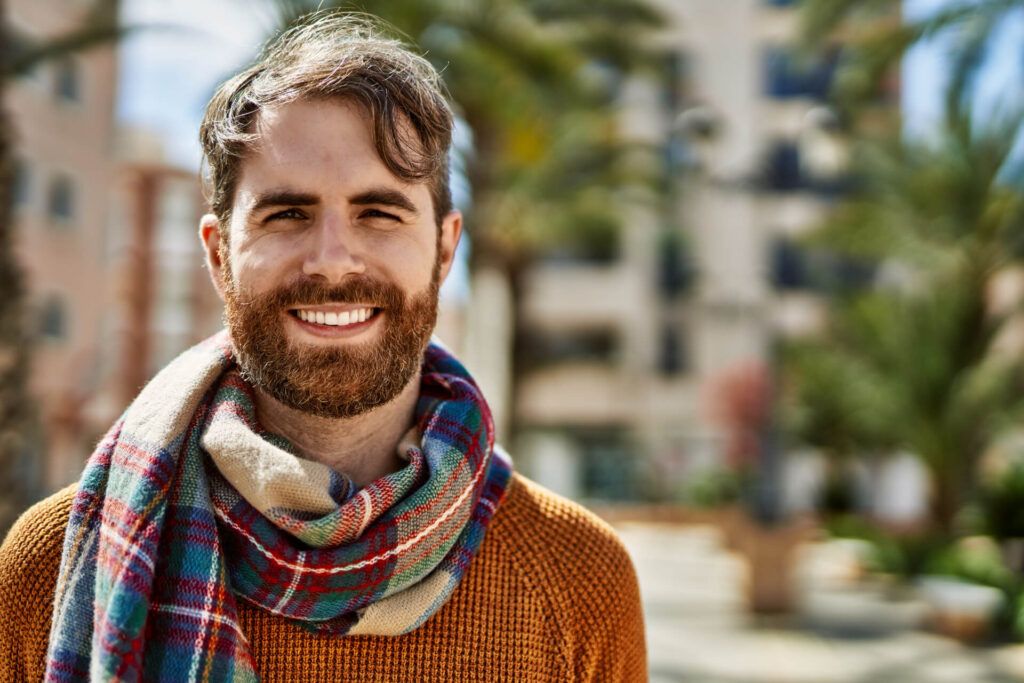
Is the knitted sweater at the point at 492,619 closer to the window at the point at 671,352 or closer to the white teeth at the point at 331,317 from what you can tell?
the white teeth at the point at 331,317

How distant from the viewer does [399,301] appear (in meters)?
1.67

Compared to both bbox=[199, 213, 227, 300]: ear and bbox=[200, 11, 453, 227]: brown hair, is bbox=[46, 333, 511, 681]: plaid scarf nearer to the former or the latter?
bbox=[199, 213, 227, 300]: ear

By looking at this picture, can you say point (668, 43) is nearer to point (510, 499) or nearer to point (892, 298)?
→ point (892, 298)

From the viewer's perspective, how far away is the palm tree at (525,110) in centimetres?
1166

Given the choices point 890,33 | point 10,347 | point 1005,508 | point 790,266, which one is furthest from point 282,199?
point 790,266

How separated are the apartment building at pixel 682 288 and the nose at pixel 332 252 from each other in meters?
32.0

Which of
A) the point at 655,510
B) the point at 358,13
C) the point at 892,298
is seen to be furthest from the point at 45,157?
the point at 358,13

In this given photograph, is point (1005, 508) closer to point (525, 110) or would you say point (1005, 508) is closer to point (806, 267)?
point (525, 110)

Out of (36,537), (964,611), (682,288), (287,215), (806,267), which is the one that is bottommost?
(36,537)

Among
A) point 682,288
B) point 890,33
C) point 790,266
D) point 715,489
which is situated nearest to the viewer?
point 890,33

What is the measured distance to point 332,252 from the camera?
1.61 m

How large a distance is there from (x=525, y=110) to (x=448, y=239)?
11813mm

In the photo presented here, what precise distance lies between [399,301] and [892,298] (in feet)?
58.4

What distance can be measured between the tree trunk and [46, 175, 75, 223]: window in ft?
63.1
